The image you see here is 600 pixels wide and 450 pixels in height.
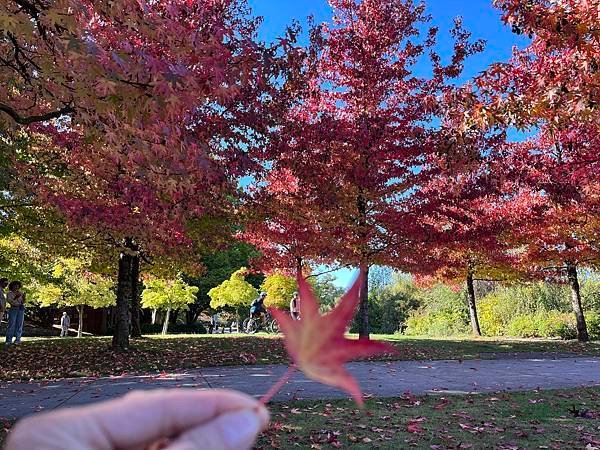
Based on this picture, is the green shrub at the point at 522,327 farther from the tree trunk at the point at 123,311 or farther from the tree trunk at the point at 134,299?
the tree trunk at the point at 123,311

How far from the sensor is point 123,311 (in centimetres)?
1255

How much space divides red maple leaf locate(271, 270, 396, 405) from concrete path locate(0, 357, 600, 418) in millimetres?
5889

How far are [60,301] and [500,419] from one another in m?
27.0

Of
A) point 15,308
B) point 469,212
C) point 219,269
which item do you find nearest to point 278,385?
point 15,308

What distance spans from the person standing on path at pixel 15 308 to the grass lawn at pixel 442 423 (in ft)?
29.8

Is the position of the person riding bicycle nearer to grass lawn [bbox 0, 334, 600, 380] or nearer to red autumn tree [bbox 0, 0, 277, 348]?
grass lawn [bbox 0, 334, 600, 380]

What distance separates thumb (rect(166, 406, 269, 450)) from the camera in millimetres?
521

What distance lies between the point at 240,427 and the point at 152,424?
91mm

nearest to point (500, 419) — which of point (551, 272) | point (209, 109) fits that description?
point (209, 109)

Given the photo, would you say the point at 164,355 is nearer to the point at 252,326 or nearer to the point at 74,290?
the point at 252,326

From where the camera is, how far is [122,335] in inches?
480

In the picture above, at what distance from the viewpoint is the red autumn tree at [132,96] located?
3.88 m

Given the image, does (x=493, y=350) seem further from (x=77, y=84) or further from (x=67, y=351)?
(x=77, y=84)

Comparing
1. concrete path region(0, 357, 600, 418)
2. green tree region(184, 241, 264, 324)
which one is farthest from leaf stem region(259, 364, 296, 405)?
green tree region(184, 241, 264, 324)
